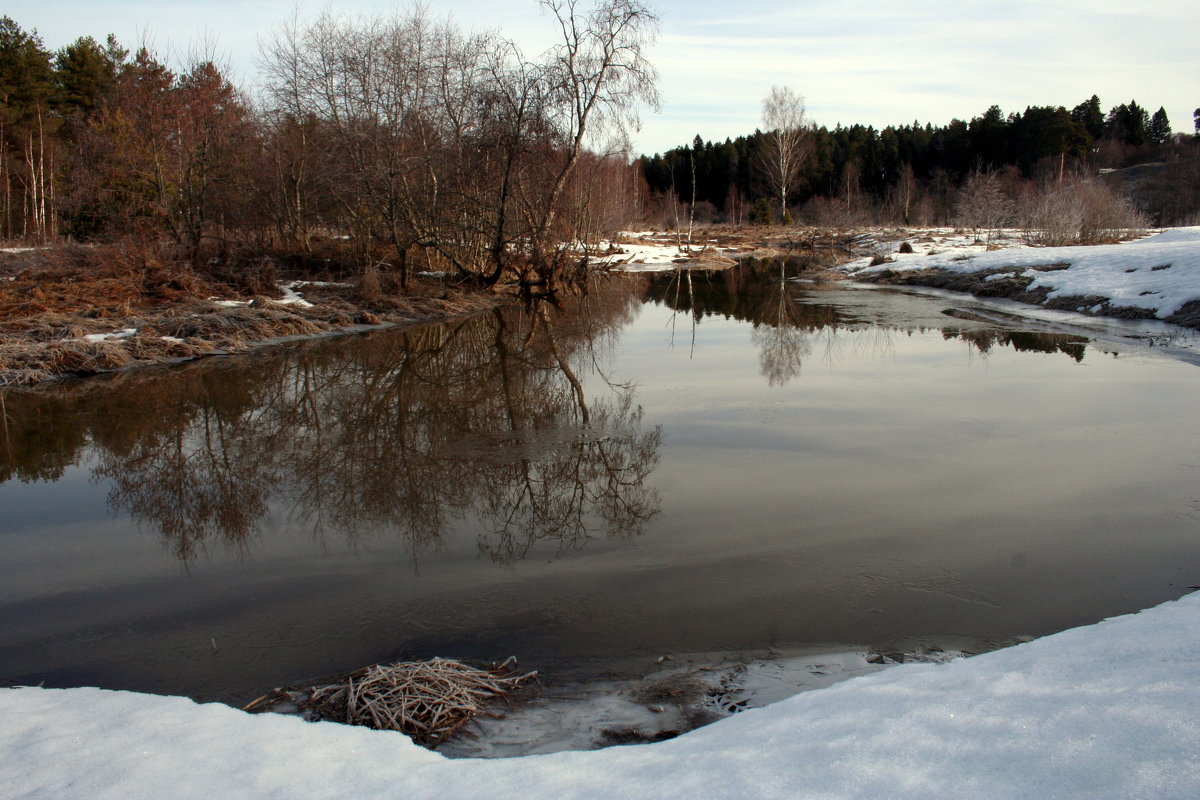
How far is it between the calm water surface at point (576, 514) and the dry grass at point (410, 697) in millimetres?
332

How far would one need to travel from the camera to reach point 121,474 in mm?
7812

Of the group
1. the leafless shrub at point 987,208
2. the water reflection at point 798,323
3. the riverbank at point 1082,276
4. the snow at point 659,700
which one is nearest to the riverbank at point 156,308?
the water reflection at point 798,323

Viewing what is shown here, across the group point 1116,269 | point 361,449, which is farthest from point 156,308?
point 1116,269

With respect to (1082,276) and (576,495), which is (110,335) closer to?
(576,495)

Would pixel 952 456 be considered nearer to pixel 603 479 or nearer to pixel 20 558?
pixel 603 479

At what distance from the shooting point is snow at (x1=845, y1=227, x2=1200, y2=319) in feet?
55.6

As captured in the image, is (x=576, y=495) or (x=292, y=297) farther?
(x=292, y=297)

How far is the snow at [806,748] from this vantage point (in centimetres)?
243

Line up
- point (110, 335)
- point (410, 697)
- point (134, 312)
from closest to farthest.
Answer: point (410, 697), point (110, 335), point (134, 312)

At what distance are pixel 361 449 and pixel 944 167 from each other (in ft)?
258

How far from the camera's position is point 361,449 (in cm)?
837

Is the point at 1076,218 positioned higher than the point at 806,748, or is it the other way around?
the point at 1076,218

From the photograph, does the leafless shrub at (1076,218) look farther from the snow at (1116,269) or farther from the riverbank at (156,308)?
the riverbank at (156,308)

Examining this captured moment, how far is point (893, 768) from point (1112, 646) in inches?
59.7
